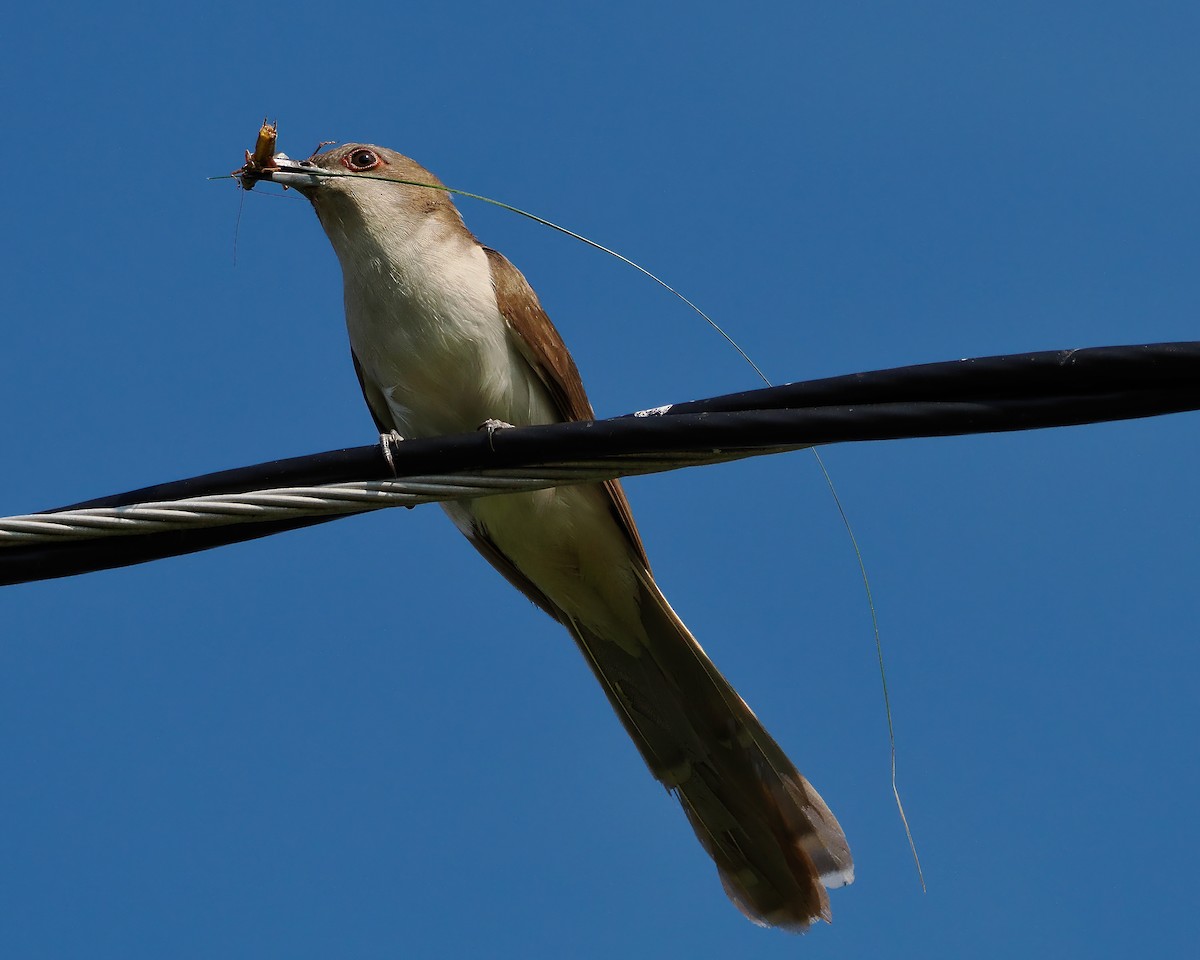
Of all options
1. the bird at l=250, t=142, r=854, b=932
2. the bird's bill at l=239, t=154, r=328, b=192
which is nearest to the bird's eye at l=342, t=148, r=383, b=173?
the bird at l=250, t=142, r=854, b=932

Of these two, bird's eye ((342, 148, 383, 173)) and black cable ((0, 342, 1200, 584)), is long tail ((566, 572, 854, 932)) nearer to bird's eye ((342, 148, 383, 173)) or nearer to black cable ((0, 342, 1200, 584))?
bird's eye ((342, 148, 383, 173))

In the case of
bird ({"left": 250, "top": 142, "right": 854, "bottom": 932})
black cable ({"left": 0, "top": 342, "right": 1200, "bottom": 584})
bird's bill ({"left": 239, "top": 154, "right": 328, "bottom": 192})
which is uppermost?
bird's bill ({"left": 239, "top": 154, "right": 328, "bottom": 192})

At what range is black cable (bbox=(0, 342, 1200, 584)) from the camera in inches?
117

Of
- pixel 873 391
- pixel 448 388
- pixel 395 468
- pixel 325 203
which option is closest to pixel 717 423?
pixel 873 391

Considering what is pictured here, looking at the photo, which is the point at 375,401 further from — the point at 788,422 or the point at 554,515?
the point at 788,422

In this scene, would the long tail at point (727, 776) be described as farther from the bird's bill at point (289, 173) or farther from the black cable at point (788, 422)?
the black cable at point (788, 422)

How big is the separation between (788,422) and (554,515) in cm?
260

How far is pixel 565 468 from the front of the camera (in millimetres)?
3389

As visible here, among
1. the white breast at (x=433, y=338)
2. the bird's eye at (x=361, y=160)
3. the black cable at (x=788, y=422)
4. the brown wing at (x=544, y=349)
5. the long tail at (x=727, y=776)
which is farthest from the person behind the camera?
the bird's eye at (x=361, y=160)

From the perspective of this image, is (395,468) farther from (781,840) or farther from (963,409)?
(781,840)

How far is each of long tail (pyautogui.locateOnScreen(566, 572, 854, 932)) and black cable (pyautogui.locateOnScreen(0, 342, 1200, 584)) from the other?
7.65ft

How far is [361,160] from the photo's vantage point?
570cm

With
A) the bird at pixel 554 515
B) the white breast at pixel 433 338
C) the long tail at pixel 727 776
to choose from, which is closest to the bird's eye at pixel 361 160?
the bird at pixel 554 515

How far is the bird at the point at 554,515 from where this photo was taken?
519 cm
